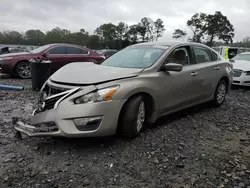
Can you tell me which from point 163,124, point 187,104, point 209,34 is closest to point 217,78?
point 187,104

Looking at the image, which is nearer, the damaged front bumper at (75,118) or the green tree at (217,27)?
the damaged front bumper at (75,118)

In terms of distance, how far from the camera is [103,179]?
2.61m

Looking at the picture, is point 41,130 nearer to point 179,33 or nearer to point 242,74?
point 242,74

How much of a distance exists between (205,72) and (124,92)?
89.6 inches

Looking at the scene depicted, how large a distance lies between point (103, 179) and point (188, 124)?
222 cm

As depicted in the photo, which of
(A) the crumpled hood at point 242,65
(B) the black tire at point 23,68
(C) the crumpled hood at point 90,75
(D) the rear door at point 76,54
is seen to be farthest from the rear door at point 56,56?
(A) the crumpled hood at point 242,65

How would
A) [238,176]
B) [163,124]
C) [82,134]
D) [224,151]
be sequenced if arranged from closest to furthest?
[238,176] < [82,134] < [224,151] < [163,124]

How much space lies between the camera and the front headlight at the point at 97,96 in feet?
10.00

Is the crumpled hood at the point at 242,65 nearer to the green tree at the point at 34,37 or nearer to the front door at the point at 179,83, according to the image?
the front door at the point at 179,83

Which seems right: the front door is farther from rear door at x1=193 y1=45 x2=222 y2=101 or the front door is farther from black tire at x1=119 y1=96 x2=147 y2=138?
black tire at x1=119 y1=96 x2=147 y2=138

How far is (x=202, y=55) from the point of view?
4.99 m

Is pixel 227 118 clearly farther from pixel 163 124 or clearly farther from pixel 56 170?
pixel 56 170

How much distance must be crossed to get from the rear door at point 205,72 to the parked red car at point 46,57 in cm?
456

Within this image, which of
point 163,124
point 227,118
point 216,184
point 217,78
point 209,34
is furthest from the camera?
point 209,34
